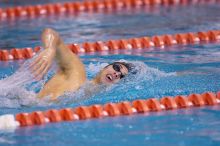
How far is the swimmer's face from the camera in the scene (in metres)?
4.57

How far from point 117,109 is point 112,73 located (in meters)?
0.46

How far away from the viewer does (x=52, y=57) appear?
4125 mm

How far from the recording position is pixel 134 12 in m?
8.07

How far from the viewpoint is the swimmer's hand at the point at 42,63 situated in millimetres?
4047

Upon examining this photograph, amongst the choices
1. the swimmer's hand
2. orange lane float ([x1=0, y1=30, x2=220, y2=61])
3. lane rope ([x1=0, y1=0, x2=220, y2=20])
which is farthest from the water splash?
lane rope ([x1=0, y1=0, x2=220, y2=20])

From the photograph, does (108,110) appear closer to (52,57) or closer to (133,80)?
(52,57)

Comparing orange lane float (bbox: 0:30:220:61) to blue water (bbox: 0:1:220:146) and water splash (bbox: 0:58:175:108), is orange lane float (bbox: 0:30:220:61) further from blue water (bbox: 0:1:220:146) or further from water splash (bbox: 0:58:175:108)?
water splash (bbox: 0:58:175:108)

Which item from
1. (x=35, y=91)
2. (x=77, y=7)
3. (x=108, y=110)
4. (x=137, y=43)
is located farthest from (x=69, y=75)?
(x=77, y=7)

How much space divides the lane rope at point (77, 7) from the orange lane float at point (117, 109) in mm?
4195

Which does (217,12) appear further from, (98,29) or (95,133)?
(95,133)

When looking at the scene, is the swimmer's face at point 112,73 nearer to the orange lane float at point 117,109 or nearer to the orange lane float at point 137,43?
the orange lane float at point 117,109

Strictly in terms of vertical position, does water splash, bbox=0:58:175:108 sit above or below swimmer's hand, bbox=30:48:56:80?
below

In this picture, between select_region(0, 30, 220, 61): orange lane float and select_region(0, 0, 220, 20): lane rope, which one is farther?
select_region(0, 0, 220, 20): lane rope

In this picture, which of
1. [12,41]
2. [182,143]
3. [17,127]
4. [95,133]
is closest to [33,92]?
[17,127]
